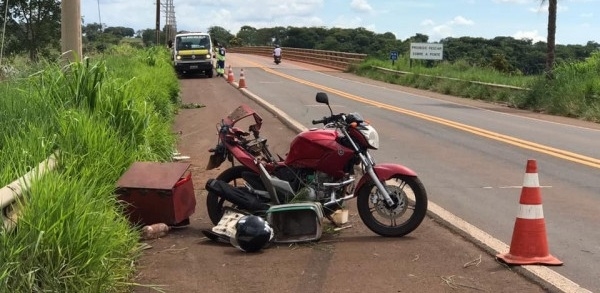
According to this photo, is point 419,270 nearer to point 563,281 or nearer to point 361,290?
point 361,290

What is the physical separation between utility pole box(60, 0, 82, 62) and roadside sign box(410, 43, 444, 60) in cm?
3175

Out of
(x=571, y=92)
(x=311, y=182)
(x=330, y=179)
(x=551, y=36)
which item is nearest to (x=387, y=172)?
(x=330, y=179)

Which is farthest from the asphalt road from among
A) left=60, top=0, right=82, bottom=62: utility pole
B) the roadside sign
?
the roadside sign

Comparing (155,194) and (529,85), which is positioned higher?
(529,85)

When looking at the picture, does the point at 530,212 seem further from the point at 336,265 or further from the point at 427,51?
the point at 427,51

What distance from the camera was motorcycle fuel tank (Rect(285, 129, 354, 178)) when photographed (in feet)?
19.6

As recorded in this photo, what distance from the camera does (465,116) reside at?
1786 cm

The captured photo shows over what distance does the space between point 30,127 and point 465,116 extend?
45.8 ft

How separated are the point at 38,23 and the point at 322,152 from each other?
156 ft

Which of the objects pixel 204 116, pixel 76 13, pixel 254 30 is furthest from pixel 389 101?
pixel 254 30

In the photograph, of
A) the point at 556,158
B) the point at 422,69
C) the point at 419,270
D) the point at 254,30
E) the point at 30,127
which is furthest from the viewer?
the point at 254,30

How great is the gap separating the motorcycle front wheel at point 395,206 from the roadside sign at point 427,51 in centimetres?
3388

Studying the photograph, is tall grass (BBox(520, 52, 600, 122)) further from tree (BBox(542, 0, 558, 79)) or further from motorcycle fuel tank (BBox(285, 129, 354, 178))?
motorcycle fuel tank (BBox(285, 129, 354, 178))

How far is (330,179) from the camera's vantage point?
616 cm
